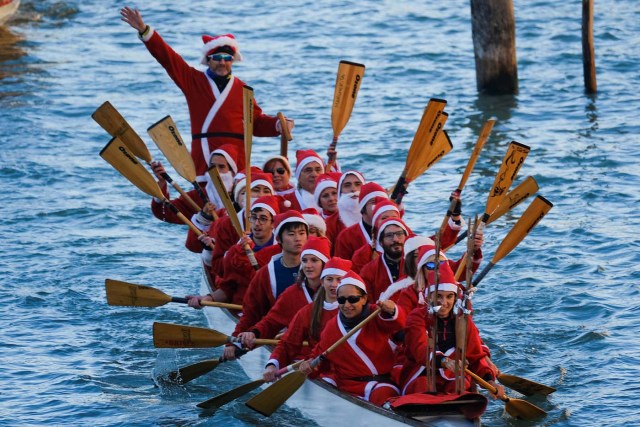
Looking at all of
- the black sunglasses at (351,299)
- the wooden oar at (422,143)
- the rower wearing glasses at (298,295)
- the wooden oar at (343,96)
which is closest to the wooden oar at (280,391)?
the black sunglasses at (351,299)

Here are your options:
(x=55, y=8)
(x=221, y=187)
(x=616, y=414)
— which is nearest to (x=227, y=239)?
(x=221, y=187)

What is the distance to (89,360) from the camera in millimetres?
10453

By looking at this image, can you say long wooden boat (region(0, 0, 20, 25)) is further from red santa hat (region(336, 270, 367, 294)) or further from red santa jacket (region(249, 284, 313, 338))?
red santa hat (region(336, 270, 367, 294))

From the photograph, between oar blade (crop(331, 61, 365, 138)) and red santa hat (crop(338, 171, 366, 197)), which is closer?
red santa hat (crop(338, 171, 366, 197))

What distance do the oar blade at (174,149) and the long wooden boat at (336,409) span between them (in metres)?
2.03

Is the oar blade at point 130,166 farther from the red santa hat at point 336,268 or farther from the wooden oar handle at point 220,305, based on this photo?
the red santa hat at point 336,268

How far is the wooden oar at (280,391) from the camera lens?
7.94 metres

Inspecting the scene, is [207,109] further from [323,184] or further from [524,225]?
[524,225]

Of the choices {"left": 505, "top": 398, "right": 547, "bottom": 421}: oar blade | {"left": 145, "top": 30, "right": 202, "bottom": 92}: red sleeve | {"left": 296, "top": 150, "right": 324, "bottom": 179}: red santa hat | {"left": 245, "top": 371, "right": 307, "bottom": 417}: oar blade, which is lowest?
{"left": 505, "top": 398, "right": 547, "bottom": 421}: oar blade

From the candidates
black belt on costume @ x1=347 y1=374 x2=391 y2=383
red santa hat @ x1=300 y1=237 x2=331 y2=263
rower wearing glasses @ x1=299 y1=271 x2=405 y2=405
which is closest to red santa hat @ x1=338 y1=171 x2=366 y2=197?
red santa hat @ x1=300 y1=237 x2=331 y2=263

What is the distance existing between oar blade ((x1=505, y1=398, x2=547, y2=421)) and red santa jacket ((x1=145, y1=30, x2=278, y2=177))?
4187mm

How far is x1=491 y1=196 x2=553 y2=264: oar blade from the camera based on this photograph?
887cm

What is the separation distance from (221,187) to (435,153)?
6.94 ft

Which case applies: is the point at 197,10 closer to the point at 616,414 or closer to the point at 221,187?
the point at 221,187
